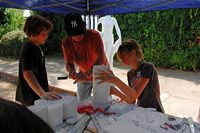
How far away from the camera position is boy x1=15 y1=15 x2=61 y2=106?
4.59ft

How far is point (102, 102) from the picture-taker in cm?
131

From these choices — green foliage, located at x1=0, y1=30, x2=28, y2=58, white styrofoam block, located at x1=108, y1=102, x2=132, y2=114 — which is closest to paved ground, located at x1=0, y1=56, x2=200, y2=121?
white styrofoam block, located at x1=108, y1=102, x2=132, y2=114

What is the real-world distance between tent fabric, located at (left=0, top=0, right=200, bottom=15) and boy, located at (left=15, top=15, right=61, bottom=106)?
4.50 ft

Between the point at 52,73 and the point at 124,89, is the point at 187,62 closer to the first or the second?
the point at 52,73

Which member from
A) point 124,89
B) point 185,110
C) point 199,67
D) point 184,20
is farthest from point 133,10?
point 199,67

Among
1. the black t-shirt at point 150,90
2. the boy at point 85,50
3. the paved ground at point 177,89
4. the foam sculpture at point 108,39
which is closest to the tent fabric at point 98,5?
the boy at point 85,50

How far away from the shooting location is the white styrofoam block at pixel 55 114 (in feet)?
3.22

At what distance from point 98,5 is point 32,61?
1.86 m

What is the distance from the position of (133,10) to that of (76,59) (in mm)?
1417

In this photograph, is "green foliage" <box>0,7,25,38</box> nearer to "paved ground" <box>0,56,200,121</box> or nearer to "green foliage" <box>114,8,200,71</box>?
"paved ground" <box>0,56,200,121</box>

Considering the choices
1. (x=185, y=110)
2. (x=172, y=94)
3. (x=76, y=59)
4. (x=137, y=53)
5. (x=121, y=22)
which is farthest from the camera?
(x=121, y=22)

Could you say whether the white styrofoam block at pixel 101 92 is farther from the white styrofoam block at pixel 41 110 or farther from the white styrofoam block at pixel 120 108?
the white styrofoam block at pixel 41 110

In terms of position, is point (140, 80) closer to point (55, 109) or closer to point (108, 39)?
point (55, 109)

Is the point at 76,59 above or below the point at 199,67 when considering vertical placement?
above
